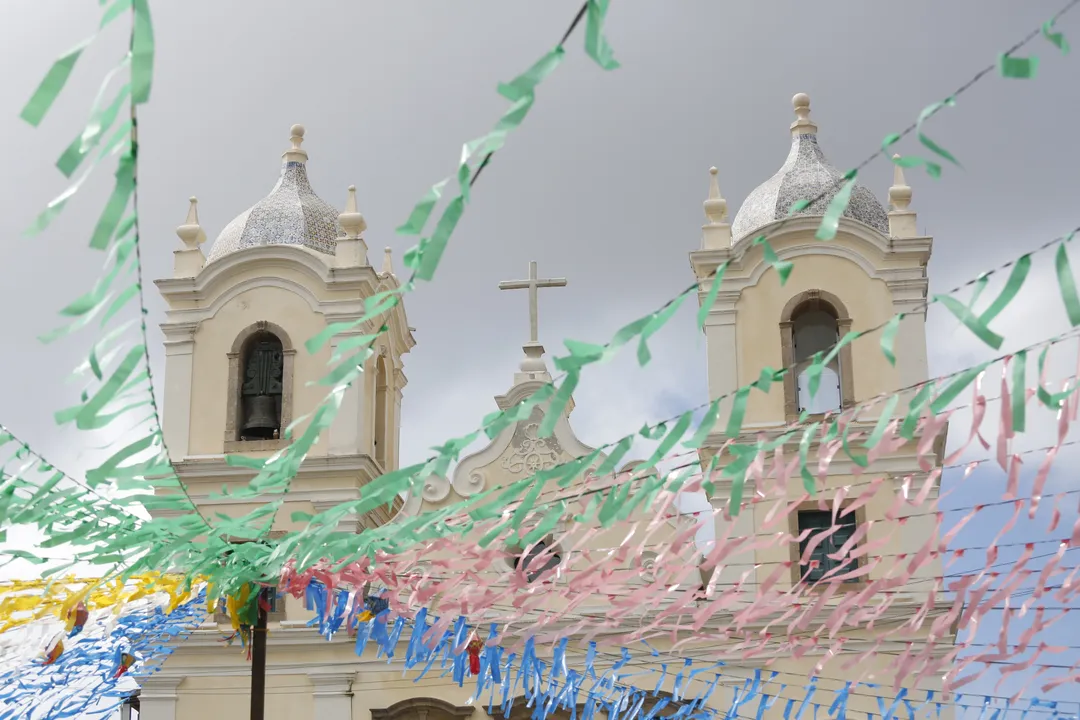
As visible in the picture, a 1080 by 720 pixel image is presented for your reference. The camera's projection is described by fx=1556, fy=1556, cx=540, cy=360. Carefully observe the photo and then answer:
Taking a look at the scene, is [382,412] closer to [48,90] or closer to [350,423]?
[350,423]

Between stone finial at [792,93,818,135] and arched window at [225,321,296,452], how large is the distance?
557 cm

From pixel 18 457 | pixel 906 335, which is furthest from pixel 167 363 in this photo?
pixel 18 457

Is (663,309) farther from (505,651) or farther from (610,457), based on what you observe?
(505,651)

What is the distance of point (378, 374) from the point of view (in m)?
16.3

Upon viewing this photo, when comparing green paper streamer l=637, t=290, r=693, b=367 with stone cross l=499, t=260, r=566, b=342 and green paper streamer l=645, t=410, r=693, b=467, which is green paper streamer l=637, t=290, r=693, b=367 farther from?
stone cross l=499, t=260, r=566, b=342

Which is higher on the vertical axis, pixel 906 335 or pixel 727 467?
pixel 906 335

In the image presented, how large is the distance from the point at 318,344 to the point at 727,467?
1.72 meters

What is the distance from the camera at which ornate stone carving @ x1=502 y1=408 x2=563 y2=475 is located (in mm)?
15141

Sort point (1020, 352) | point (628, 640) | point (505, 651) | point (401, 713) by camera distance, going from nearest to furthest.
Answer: point (1020, 352)
point (628, 640)
point (505, 651)
point (401, 713)

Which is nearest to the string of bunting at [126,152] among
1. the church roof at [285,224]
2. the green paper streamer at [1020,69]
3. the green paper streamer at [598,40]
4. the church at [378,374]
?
the green paper streamer at [598,40]

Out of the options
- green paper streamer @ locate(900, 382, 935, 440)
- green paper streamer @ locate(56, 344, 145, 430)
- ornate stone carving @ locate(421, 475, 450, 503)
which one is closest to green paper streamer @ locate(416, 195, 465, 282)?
green paper streamer @ locate(56, 344, 145, 430)

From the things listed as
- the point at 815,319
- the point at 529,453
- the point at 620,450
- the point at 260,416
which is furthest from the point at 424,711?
the point at 620,450

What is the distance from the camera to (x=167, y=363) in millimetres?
15438

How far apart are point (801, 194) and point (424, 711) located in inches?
236
